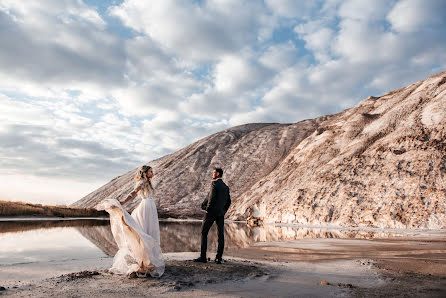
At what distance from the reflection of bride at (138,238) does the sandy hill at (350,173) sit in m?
24.6

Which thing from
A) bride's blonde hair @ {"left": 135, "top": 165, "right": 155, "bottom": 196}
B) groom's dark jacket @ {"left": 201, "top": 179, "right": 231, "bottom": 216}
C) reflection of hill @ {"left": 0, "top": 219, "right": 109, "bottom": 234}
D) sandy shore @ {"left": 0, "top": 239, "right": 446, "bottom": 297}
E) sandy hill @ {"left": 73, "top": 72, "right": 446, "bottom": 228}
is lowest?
sandy shore @ {"left": 0, "top": 239, "right": 446, "bottom": 297}

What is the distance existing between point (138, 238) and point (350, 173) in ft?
103

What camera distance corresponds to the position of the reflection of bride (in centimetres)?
757

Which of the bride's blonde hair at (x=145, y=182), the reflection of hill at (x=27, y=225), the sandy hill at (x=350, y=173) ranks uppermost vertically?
the sandy hill at (x=350, y=173)

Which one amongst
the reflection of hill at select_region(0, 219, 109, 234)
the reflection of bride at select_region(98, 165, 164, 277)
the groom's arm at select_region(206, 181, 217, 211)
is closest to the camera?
the reflection of bride at select_region(98, 165, 164, 277)

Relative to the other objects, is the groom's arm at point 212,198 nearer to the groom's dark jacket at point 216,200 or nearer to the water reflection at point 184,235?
the groom's dark jacket at point 216,200

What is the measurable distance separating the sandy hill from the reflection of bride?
968 inches

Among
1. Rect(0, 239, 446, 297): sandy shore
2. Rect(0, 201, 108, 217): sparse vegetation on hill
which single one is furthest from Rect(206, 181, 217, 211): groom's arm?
Rect(0, 201, 108, 217): sparse vegetation on hill

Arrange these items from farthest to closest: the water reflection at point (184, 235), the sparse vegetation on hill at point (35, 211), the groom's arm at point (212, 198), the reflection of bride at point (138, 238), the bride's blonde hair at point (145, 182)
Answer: the sparse vegetation on hill at point (35, 211) < the water reflection at point (184, 235) < the groom's arm at point (212, 198) < the bride's blonde hair at point (145, 182) < the reflection of bride at point (138, 238)

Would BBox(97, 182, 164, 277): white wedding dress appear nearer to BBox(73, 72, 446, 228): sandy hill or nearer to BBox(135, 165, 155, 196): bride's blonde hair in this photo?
BBox(135, 165, 155, 196): bride's blonde hair

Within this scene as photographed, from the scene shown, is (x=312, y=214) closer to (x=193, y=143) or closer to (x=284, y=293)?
(x=284, y=293)

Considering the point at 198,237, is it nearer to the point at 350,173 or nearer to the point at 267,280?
the point at 267,280

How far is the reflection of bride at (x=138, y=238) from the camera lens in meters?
7.57

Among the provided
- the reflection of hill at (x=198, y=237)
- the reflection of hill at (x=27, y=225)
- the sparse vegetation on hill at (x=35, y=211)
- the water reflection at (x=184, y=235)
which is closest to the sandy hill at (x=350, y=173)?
the water reflection at (x=184, y=235)
